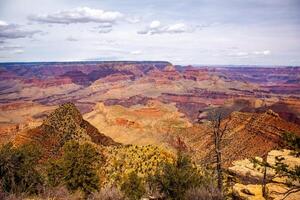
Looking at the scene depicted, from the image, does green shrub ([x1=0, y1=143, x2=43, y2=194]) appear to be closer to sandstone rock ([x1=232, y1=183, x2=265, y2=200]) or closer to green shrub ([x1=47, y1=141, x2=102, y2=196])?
green shrub ([x1=47, y1=141, x2=102, y2=196])

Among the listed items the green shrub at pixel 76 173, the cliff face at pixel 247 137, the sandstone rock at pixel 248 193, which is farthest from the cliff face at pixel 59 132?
the sandstone rock at pixel 248 193

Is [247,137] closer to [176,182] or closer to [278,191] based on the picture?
[176,182]

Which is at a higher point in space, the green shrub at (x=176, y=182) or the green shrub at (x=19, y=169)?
the green shrub at (x=19, y=169)

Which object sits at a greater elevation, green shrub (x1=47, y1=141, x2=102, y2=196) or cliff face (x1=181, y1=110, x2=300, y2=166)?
green shrub (x1=47, y1=141, x2=102, y2=196)

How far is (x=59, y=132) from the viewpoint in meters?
67.8

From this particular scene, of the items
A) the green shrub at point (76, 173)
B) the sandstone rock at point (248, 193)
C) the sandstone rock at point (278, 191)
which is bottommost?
the green shrub at point (76, 173)

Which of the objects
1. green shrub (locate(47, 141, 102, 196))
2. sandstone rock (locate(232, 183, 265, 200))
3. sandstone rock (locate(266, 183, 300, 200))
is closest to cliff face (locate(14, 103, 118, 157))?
green shrub (locate(47, 141, 102, 196))

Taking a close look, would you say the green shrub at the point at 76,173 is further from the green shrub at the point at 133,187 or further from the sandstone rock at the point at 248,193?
the sandstone rock at the point at 248,193

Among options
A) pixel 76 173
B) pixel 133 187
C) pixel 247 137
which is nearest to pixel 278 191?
pixel 133 187

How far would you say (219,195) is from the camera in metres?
29.5

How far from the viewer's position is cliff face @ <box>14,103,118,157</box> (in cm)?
6381

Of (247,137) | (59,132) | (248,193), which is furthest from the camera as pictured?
(247,137)

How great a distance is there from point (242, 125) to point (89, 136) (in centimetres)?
3536

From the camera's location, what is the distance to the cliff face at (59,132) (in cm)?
6381
